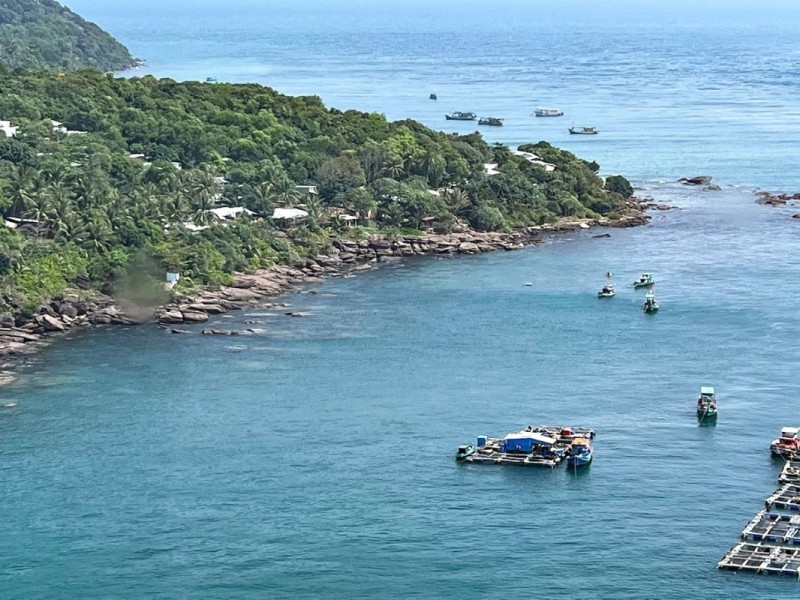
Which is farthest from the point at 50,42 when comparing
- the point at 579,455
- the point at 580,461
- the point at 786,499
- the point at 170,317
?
the point at 786,499

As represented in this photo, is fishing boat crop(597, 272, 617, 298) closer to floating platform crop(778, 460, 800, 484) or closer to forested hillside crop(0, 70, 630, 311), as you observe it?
forested hillside crop(0, 70, 630, 311)

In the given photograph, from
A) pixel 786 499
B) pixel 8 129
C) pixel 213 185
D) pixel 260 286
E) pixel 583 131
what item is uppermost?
pixel 583 131

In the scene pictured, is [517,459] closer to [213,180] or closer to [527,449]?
[527,449]

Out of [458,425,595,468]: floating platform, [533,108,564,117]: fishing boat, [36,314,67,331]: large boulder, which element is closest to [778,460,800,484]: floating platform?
[458,425,595,468]: floating platform

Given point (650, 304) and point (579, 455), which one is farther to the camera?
point (650, 304)

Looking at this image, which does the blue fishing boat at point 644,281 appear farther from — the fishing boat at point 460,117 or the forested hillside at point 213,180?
the fishing boat at point 460,117

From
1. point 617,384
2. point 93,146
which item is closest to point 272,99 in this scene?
point 93,146
